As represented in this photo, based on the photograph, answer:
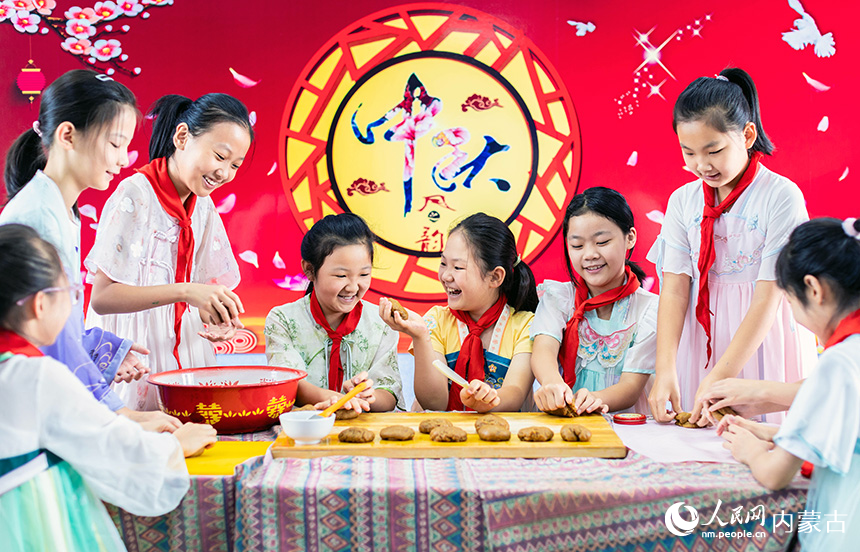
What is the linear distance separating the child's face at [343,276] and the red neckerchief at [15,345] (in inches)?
39.5

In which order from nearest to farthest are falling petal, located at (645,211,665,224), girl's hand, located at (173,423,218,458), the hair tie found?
the hair tie
girl's hand, located at (173,423,218,458)
falling petal, located at (645,211,665,224)

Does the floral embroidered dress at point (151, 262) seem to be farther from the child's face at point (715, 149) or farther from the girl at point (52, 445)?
the child's face at point (715, 149)

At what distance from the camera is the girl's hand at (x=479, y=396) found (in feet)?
6.01

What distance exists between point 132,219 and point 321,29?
6.61 ft

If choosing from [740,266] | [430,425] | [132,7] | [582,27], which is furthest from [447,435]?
[132,7]

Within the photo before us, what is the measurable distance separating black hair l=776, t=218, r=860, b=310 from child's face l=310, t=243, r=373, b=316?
126 cm

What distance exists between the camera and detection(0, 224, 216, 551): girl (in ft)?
3.86

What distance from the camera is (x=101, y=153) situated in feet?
5.52

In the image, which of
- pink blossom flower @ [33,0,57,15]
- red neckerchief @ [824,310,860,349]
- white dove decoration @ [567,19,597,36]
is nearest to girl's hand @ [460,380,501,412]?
red neckerchief @ [824,310,860,349]

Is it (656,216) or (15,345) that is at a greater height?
(656,216)

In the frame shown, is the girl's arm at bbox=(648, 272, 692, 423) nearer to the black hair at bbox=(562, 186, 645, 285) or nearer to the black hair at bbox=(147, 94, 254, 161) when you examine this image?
the black hair at bbox=(562, 186, 645, 285)

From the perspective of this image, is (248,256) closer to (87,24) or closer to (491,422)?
(87,24)

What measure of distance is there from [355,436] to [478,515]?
371 millimetres

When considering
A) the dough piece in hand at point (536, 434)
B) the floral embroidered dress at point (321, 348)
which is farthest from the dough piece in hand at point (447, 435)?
the floral embroidered dress at point (321, 348)
